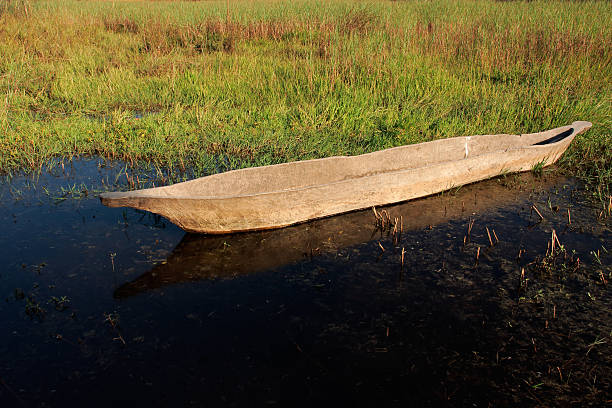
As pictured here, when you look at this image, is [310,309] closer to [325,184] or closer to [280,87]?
[325,184]

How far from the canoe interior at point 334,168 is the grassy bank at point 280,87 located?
0.50 metres

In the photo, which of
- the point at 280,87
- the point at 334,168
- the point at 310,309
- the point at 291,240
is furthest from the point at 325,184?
the point at 280,87

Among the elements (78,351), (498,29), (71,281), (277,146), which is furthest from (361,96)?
(78,351)

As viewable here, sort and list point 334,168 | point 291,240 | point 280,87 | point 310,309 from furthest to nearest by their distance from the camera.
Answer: point 280,87
point 334,168
point 291,240
point 310,309

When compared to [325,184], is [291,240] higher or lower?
lower

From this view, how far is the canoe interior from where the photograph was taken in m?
3.22

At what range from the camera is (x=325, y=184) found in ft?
10.5

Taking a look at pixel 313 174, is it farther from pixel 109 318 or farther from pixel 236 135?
pixel 109 318

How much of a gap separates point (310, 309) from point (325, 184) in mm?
1086

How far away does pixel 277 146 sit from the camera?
4.64m

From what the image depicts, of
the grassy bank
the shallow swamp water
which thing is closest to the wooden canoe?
the shallow swamp water

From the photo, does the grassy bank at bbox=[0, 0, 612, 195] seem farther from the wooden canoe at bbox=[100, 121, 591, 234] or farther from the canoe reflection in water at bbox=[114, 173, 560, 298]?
the canoe reflection in water at bbox=[114, 173, 560, 298]

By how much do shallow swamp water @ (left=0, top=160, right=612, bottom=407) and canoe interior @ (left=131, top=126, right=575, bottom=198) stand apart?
1.29 ft

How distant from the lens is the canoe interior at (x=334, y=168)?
3225 mm
